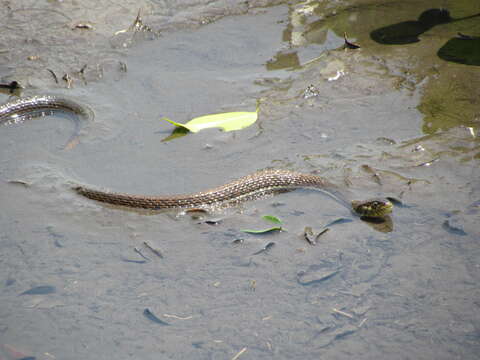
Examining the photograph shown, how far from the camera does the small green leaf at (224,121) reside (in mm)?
6941

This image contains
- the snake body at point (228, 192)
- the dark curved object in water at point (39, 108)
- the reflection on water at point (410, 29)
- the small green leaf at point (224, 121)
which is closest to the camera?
the snake body at point (228, 192)

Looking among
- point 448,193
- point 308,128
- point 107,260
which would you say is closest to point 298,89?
point 308,128

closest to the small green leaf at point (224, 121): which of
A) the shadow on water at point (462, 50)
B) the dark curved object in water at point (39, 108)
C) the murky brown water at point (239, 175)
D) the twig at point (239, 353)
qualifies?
the murky brown water at point (239, 175)

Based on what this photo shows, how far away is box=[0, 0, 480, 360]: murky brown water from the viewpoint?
4.27 metres

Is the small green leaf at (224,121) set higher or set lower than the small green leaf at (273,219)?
higher

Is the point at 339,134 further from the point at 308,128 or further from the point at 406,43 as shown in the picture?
the point at 406,43

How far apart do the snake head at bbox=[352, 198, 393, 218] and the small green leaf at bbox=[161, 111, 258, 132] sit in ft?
7.56

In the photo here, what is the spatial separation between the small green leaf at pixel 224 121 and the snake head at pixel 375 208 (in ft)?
7.56

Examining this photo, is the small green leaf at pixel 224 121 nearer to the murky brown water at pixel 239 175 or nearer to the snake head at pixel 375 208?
the murky brown water at pixel 239 175

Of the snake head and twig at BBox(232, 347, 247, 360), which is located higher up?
the snake head

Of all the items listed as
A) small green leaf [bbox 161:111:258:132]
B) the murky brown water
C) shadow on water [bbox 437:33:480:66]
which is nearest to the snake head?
the murky brown water

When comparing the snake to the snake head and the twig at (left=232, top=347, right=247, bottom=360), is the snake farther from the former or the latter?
the twig at (left=232, top=347, right=247, bottom=360)

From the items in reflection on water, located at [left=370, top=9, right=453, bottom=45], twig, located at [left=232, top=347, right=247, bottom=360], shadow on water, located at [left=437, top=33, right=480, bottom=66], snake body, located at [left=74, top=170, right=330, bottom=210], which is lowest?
twig, located at [left=232, top=347, right=247, bottom=360]

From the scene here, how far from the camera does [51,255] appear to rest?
202 inches
